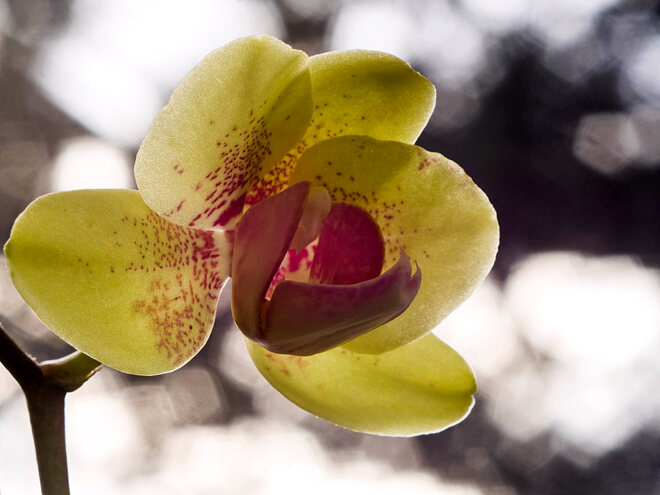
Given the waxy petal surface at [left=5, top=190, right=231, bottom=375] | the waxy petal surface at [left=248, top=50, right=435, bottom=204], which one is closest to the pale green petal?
the waxy petal surface at [left=248, top=50, right=435, bottom=204]

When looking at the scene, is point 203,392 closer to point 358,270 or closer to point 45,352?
point 45,352

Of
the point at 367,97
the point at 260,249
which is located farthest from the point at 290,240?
the point at 367,97

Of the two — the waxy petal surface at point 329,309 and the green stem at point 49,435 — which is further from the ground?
the waxy petal surface at point 329,309

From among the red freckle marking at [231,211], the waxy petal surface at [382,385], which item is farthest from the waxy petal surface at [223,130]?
the waxy petal surface at [382,385]

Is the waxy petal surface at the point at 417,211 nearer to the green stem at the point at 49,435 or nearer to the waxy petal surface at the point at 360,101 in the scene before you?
the waxy petal surface at the point at 360,101

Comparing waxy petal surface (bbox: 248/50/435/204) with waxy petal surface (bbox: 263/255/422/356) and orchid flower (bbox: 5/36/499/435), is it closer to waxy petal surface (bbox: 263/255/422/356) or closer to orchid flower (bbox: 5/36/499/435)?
orchid flower (bbox: 5/36/499/435)

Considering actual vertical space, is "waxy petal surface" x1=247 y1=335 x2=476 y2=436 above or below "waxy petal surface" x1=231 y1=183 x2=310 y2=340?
below

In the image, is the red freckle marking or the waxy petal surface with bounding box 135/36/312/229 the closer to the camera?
the waxy petal surface with bounding box 135/36/312/229

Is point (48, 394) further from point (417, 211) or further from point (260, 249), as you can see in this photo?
point (417, 211)
